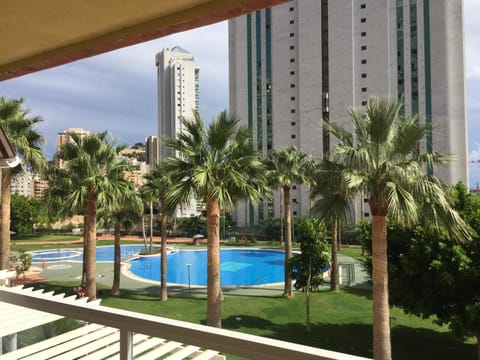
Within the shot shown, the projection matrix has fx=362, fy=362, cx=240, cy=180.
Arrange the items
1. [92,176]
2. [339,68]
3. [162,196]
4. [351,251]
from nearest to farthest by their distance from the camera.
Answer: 1. [92,176]
2. [162,196]
3. [351,251]
4. [339,68]

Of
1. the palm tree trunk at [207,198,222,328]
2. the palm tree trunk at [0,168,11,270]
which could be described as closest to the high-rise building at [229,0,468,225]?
the palm tree trunk at [207,198,222,328]

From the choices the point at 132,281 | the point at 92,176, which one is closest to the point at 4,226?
the point at 92,176

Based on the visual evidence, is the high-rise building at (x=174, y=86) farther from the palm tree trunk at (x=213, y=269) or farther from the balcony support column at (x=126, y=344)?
the balcony support column at (x=126, y=344)

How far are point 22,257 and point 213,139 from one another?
17.7 metres

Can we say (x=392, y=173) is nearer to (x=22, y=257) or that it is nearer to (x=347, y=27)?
(x=22, y=257)

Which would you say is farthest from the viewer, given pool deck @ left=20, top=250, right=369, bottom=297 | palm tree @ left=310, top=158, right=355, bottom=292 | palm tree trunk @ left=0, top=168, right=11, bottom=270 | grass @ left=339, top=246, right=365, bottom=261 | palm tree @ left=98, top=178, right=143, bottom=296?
grass @ left=339, top=246, right=365, bottom=261

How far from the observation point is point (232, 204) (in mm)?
9094

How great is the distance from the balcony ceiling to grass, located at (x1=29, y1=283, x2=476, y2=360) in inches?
437

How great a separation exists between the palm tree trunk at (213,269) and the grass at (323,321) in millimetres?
3956

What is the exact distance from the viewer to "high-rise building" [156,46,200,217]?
3706 inches

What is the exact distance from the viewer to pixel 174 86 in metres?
94.9

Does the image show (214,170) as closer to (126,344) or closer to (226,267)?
(126,344)

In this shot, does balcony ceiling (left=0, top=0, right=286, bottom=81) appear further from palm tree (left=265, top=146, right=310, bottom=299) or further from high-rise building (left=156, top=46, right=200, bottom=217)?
high-rise building (left=156, top=46, right=200, bottom=217)

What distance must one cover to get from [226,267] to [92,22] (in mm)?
27476
